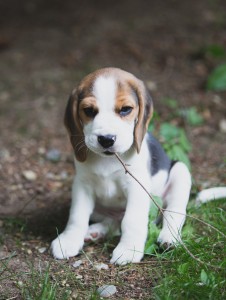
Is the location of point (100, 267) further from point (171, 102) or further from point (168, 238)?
point (171, 102)

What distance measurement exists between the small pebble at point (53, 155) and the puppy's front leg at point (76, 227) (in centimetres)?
217

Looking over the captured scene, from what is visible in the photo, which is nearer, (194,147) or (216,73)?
(194,147)

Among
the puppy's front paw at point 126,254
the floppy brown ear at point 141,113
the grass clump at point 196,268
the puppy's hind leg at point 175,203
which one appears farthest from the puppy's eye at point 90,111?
the grass clump at point 196,268

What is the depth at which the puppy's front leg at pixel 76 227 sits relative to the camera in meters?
4.80

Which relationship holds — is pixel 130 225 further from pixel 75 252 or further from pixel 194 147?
pixel 194 147

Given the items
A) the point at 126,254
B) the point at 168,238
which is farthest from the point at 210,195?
the point at 126,254

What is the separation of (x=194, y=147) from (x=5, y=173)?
2.48 meters

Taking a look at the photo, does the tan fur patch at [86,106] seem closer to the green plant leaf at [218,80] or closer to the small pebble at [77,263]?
the small pebble at [77,263]

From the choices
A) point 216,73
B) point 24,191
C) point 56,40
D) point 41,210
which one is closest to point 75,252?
point 41,210

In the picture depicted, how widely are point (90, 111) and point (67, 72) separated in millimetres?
4701

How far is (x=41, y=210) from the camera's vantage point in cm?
585

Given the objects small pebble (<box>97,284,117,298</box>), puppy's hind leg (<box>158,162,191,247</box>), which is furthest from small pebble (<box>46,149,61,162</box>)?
small pebble (<box>97,284,117,298</box>)

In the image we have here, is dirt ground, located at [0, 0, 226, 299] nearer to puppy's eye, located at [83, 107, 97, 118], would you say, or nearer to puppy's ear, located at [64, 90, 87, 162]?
puppy's ear, located at [64, 90, 87, 162]

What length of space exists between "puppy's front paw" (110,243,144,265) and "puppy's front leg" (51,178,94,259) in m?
0.36
